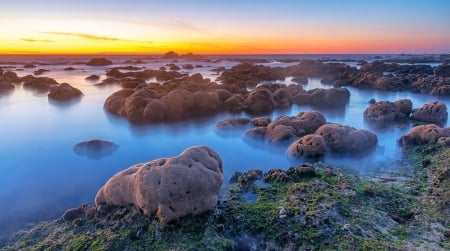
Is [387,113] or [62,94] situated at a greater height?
[387,113]

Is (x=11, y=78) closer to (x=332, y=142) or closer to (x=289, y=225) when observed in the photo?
(x=332, y=142)

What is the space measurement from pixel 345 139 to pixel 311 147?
1.97m

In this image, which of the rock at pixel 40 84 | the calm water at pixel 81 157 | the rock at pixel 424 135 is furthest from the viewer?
the rock at pixel 40 84

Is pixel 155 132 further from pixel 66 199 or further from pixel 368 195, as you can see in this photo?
pixel 368 195

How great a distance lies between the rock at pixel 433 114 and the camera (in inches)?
845

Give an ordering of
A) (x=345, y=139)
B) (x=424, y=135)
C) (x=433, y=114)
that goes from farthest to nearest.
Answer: (x=433, y=114), (x=424, y=135), (x=345, y=139)

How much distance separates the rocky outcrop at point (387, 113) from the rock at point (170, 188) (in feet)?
54.9

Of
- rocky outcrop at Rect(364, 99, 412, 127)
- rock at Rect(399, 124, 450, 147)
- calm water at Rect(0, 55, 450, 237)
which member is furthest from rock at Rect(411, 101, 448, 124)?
rock at Rect(399, 124, 450, 147)

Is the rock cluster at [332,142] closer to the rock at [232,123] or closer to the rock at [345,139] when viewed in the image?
the rock at [345,139]

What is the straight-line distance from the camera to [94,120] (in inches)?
964

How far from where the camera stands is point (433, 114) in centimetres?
2161

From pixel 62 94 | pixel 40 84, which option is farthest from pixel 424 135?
pixel 40 84

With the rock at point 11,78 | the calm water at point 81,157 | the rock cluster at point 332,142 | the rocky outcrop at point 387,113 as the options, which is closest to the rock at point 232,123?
the calm water at point 81,157

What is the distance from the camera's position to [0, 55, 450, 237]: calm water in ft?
39.5
